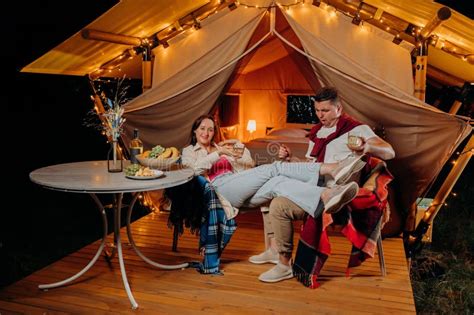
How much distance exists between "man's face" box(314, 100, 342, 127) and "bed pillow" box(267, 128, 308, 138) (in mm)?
2633

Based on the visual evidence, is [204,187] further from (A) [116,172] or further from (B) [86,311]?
(B) [86,311]

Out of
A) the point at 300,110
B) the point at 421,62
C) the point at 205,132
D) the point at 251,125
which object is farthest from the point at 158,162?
the point at 300,110

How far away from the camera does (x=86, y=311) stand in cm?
256

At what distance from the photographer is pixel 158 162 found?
9.74 feet

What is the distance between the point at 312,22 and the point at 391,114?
100 centimetres

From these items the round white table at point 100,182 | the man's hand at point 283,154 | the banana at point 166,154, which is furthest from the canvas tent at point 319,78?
the round white table at point 100,182

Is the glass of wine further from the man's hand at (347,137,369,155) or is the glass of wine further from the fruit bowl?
the fruit bowl

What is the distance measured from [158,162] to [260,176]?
25.6 inches

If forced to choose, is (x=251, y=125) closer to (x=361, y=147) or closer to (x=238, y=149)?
(x=238, y=149)

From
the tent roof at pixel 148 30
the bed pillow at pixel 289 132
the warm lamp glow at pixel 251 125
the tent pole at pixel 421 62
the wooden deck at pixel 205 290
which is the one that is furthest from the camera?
the warm lamp glow at pixel 251 125

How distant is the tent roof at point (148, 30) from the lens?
3410 mm

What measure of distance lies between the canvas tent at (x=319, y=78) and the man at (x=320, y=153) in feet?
1.59

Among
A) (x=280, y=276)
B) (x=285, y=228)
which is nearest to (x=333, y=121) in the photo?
(x=285, y=228)

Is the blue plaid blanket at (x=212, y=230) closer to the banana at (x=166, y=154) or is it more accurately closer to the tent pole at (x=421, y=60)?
the banana at (x=166, y=154)
